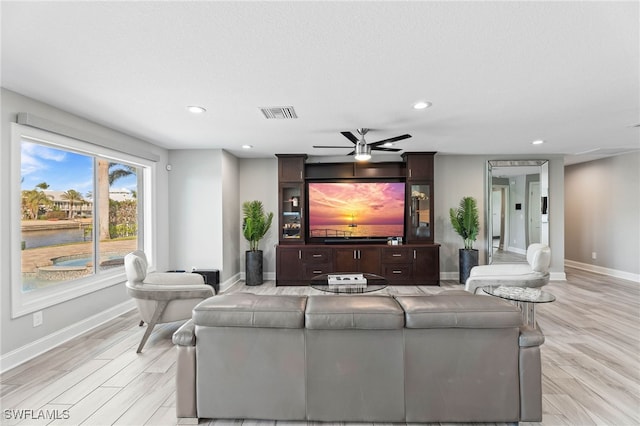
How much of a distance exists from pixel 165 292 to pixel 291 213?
3.22 m

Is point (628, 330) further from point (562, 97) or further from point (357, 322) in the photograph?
point (357, 322)

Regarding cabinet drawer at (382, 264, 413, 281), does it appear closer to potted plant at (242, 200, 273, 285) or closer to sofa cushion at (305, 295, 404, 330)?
potted plant at (242, 200, 273, 285)

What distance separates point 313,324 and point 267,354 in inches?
13.0

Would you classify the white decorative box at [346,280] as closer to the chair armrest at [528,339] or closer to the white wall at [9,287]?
the chair armrest at [528,339]

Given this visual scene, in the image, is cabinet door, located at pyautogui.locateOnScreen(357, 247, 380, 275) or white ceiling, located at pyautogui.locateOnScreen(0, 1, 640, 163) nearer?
white ceiling, located at pyautogui.locateOnScreen(0, 1, 640, 163)

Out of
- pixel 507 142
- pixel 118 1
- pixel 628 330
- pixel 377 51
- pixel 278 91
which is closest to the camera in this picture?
pixel 118 1

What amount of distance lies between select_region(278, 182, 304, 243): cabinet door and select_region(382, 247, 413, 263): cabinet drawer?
5.33 ft

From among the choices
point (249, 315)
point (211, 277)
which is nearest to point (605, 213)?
point (249, 315)

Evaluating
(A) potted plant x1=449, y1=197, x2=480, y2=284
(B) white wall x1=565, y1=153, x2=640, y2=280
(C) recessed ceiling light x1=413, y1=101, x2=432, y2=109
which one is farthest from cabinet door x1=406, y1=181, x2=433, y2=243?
(B) white wall x1=565, y1=153, x2=640, y2=280

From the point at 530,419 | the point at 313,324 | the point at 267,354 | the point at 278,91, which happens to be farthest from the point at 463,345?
the point at 278,91

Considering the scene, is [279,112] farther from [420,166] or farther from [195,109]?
[420,166]

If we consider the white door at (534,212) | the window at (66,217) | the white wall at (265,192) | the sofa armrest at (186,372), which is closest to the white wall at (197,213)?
the window at (66,217)

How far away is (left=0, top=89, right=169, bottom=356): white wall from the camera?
103 inches

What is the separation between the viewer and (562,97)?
2904 mm
